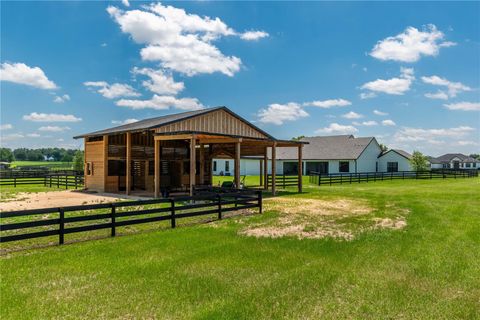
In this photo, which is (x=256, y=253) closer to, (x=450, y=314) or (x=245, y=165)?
(x=450, y=314)

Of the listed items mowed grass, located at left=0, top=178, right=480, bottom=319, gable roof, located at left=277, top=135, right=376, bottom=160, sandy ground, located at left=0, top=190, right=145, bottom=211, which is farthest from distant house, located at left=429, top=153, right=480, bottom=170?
mowed grass, located at left=0, top=178, right=480, bottom=319

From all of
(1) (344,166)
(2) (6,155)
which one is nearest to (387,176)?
(1) (344,166)

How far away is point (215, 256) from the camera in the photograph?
22.9ft

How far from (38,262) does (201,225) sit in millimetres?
4681

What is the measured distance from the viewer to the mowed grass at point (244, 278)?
4.59 m

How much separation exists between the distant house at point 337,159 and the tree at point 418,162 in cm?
142

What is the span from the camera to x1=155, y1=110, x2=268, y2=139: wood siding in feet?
62.0

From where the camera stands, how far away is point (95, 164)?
23.0m

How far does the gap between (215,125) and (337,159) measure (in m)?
28.0

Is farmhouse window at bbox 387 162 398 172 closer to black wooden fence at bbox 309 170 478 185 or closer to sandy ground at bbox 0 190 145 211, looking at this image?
black wooden fence at bbox 309 170 478 185

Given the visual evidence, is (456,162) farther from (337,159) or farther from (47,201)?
(47,201)

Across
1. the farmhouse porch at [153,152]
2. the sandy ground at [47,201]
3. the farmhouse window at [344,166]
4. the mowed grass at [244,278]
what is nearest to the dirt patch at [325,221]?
the mowed grass at [244,278]

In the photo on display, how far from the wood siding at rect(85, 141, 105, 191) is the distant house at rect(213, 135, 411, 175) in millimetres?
25316

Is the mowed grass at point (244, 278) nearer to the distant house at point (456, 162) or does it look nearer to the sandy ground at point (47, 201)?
the sandy ground at point (47, 201)
